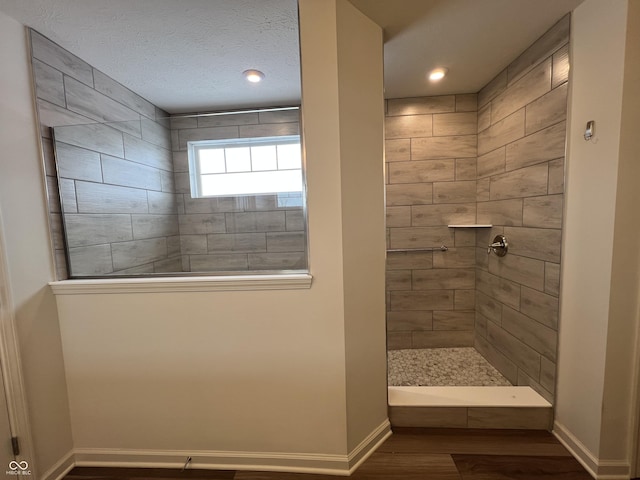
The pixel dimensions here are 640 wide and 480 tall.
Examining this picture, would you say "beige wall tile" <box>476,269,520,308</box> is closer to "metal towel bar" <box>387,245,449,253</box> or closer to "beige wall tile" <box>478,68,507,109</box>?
"metal towel bar" <box>387,245,449,253</box>

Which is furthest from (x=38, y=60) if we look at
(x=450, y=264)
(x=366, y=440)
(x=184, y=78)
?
(x=450, y=264)

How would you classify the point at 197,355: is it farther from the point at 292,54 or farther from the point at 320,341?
the point at 292,54

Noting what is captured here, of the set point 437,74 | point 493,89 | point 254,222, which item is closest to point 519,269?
point 493,89

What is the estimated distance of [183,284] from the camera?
4.21 feet

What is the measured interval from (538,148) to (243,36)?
1794 mm

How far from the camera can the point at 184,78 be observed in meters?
1.73

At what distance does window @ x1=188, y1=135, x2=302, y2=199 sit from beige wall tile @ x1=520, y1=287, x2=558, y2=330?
5.30 feet

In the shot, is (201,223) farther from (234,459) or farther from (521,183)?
(521,183)

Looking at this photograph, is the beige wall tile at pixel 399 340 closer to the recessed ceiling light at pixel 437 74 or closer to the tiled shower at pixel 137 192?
the tiled shower at pixel 137 192

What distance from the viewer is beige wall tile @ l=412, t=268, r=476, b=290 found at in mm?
2283

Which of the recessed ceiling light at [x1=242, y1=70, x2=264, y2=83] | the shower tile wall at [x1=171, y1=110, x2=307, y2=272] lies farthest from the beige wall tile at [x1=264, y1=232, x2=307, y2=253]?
the recessed ceiling light at [x1=242, y1=70, x2=264, y2=83]

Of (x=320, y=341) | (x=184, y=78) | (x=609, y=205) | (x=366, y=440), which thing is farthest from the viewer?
(x=184, y=78)

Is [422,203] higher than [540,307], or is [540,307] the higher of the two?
[422,203]

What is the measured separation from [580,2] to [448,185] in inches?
47.4
